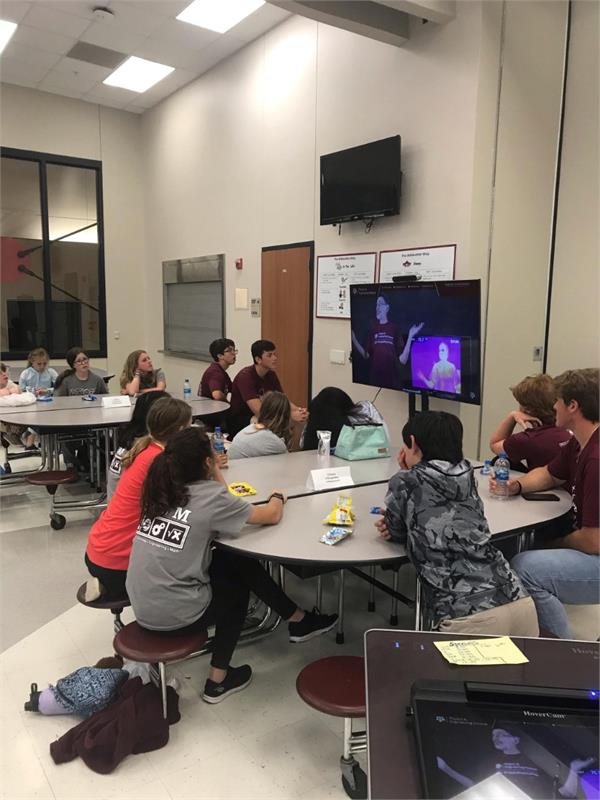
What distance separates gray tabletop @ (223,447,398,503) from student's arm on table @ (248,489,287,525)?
0.59 feet

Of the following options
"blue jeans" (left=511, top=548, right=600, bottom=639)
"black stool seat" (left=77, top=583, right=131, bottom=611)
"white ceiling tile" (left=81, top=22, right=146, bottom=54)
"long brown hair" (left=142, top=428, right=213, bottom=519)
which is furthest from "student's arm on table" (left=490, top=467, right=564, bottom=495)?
"white ceiling tile" (left=81, top=22, right=146, bottom=54)

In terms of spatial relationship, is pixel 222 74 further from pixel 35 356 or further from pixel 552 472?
pixel 552 472

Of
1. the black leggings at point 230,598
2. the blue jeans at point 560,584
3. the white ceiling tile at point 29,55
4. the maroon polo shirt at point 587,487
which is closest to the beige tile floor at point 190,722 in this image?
the black leggings at point 230,598

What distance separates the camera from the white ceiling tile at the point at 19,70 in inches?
257

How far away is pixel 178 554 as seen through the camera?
80.6 inches

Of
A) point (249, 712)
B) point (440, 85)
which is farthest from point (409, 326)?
point (249, 712)

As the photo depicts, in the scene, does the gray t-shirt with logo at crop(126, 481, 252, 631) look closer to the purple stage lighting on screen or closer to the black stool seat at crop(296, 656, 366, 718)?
the black stool seat at crop(296, 656, 366, 718)

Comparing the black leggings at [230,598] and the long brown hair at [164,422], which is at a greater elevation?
the long brown hair at [164,422]

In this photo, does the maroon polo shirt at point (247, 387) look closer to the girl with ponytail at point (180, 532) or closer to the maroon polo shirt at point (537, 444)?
the maroon polo shirt at point (537, 444)

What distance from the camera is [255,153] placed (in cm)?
602

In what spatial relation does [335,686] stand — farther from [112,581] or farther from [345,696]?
[112,581]

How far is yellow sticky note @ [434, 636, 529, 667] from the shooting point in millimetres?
1288

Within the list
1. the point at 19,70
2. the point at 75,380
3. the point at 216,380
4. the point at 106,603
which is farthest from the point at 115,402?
the point at 19,70

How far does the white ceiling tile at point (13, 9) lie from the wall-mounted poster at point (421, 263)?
152 inches
